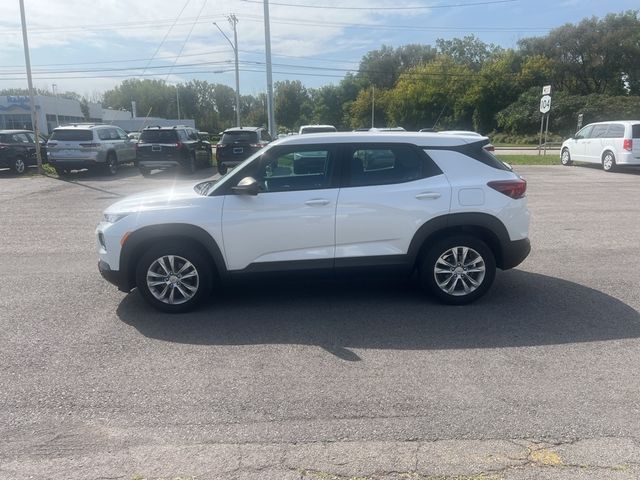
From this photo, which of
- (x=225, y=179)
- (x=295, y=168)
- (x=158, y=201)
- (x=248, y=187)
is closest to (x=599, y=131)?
(x=295, y=168)

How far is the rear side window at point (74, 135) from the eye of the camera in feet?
66.6

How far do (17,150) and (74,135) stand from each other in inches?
119

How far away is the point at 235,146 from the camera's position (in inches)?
813

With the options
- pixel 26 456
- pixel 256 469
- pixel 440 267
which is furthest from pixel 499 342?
pixel 26 456

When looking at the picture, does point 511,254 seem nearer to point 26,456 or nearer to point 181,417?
point 181,417

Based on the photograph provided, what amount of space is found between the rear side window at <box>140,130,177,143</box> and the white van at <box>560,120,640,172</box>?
16053 mm

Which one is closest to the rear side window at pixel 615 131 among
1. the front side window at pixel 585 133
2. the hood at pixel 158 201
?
the front side window at pixel 585 133

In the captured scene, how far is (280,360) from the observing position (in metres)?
4.61

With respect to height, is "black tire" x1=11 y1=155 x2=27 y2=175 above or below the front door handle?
below

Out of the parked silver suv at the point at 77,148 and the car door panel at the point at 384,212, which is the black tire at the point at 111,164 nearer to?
the parked silver suv at the point at 77,148

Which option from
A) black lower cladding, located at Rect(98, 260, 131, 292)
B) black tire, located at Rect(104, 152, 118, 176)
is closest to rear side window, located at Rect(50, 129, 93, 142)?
black tire, located at Rect(104, 152, 118, 176)

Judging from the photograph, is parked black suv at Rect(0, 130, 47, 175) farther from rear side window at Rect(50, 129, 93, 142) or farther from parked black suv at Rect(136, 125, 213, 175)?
parked black suv at Rect(136, 125, 213, 175)

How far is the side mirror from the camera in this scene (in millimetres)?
5383

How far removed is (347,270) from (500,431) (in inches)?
97.4
